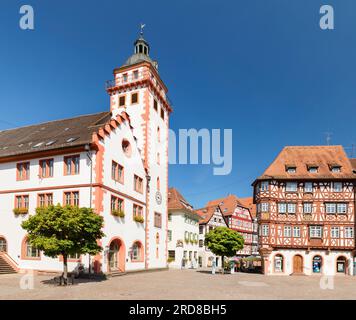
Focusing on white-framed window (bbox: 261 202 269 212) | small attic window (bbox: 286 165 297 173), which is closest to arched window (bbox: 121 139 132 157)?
white-framed window (bbox: 261 202 269 212)

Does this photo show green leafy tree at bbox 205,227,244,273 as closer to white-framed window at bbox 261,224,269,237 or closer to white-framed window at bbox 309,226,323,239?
white-framed window at bbox 261,224,269,237

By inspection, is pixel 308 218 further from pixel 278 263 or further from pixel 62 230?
pixel 62 230

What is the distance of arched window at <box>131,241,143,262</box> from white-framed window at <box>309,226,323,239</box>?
2055 cm

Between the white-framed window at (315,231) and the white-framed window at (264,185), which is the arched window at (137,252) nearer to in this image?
the white-framed window at (264,185)

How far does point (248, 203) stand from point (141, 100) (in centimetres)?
6700

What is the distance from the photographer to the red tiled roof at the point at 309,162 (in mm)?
43312

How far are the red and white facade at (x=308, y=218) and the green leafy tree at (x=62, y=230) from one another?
1044 inches

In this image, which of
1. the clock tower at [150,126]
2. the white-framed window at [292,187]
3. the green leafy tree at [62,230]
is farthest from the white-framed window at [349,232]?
the green leafy tree at [62,230]

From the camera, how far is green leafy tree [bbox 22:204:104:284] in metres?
20.1

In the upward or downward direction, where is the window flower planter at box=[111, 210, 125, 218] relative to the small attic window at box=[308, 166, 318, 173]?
downward

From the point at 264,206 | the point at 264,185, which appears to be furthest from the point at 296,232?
the point at 264,185

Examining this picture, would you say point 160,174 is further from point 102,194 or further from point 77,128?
point 102,194

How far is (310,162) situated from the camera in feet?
148
